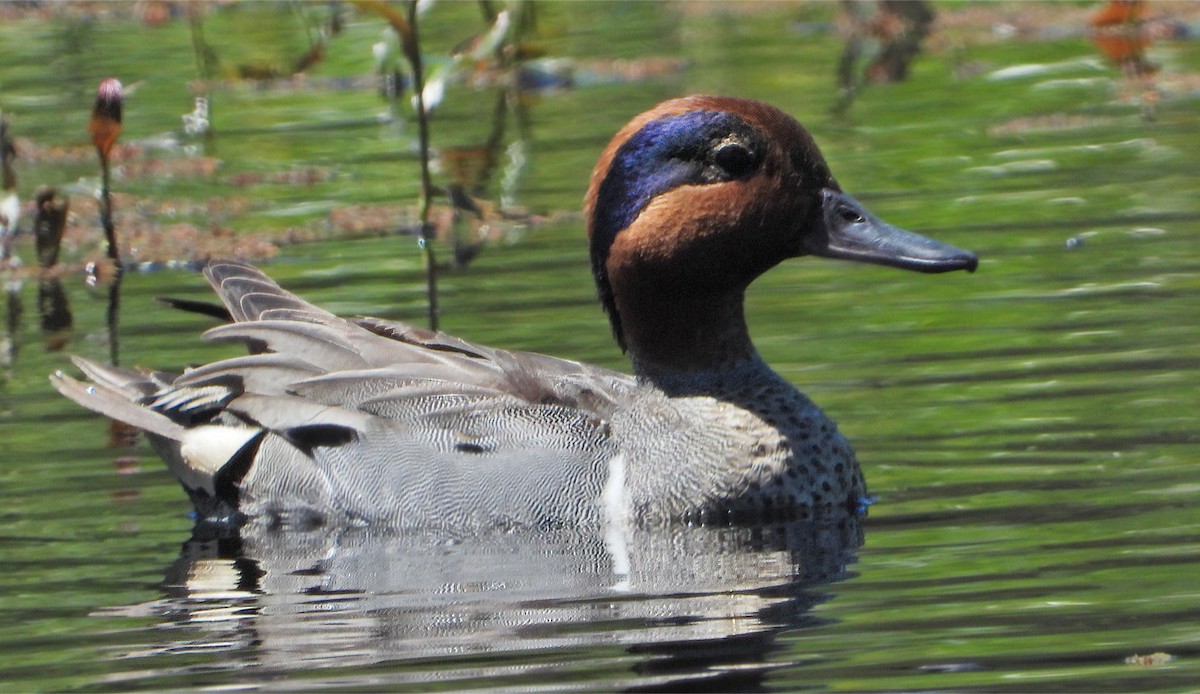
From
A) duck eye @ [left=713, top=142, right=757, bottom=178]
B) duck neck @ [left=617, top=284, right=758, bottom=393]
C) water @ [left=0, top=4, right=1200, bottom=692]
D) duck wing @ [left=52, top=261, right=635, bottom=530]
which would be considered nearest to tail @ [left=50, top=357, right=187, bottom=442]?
duck wing @ [left=52, top=261, right=635, bottom=530]

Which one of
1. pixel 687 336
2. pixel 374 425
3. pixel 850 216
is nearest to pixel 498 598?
pixel 374 425

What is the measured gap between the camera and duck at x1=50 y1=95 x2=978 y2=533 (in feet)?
22.1

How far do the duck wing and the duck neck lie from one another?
6.6 inches

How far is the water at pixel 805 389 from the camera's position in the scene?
523 cm

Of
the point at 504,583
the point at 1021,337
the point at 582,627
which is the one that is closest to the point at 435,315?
the point at 1021,337

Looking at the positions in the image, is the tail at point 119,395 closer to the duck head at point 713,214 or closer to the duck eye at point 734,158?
the duck head at point 713,214

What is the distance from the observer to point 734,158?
6789mm

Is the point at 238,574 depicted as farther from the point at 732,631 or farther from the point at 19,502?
the point at 732,631

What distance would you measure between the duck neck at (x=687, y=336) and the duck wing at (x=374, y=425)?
169 mm

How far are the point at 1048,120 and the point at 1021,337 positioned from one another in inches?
177

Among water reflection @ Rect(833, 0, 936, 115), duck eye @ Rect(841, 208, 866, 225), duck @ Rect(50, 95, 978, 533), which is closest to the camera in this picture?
duck @ Rect(50, 95, 978, 533)

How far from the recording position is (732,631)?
5.32 meters

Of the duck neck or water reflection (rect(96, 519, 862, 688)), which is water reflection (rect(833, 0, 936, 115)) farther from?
water reflection (rect(96, 519, 862, 688))

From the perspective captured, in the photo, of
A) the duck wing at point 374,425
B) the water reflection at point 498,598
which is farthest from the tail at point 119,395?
the water reflection at point 498,598
